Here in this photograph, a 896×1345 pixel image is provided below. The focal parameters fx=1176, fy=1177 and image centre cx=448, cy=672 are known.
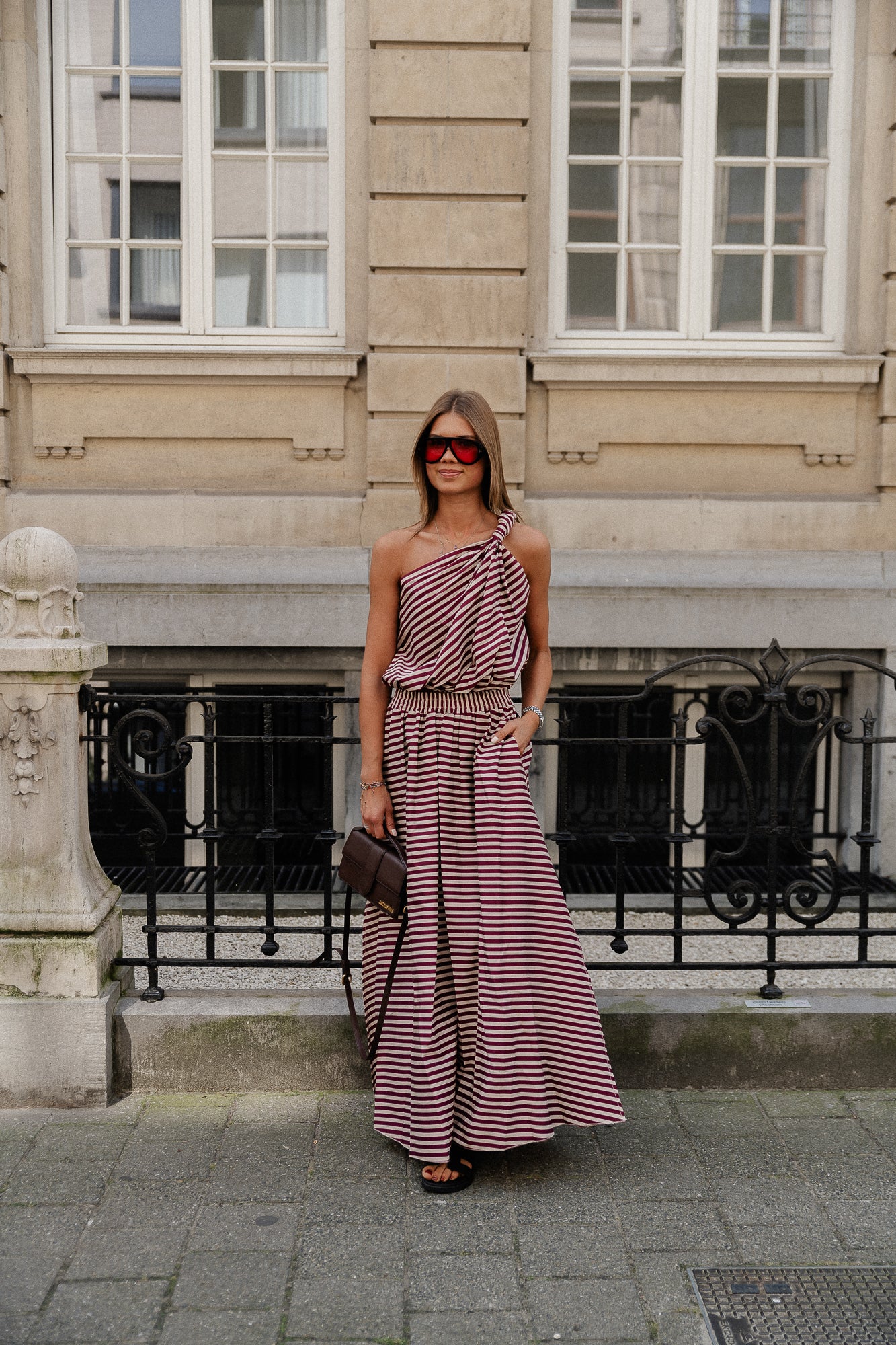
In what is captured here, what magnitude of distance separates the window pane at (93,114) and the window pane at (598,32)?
2.99 meters

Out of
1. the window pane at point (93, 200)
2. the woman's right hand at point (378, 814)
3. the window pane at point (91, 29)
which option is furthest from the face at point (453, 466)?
the window pane at point (91, 29)

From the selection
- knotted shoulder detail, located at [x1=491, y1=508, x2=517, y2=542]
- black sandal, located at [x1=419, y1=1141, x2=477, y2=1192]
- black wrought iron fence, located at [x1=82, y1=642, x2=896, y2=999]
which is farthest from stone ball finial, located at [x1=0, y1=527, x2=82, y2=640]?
black wrought iron fence, located at [x1=82, y1=642, x2=896, y2=999]

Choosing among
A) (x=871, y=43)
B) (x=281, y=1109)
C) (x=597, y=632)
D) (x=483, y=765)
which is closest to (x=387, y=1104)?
(x=281, y=1109)

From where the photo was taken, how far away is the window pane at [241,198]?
25.3 ft

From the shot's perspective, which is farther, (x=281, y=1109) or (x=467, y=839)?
(x=281, y=1109)

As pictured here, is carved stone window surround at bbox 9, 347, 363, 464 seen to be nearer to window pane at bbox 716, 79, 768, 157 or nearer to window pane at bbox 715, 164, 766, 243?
window pane at bbox 715, 164, 766, 243

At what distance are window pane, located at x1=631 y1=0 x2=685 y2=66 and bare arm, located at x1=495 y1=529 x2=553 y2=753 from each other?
5424 mm

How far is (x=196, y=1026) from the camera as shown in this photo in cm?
407

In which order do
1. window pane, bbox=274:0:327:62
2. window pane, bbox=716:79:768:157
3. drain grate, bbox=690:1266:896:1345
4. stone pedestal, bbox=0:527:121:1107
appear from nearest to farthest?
1. drain grate, bbox=690:1266:896:1345
2. stone pedestal, bbox=0:527:121:1107
3. window pane, bbox=274:0:327:62
4. window pane, bbox=716:79:768:157

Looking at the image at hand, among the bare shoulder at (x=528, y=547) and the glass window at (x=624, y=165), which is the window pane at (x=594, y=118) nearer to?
the glass window at (x=624, y=165)

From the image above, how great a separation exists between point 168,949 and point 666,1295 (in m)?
3.38

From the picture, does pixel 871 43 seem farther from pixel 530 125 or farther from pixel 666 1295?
pixel 666 1295

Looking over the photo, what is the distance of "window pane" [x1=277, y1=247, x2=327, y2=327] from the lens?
779 centimetres

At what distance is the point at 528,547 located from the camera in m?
3.62
